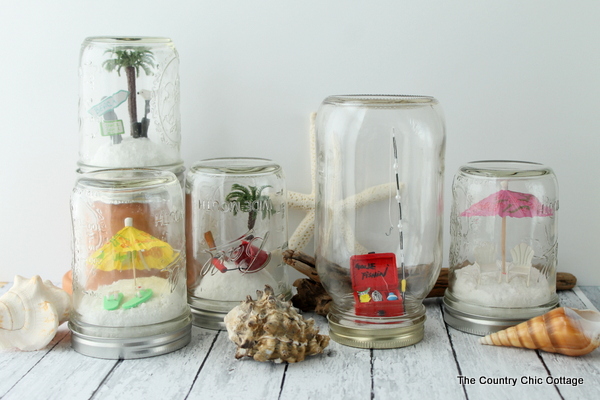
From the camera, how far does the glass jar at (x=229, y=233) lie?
57.8 inches

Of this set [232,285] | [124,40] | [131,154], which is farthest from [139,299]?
[124,40]

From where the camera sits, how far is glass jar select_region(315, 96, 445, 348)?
1.36m

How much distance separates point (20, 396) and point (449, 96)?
1.21 meters

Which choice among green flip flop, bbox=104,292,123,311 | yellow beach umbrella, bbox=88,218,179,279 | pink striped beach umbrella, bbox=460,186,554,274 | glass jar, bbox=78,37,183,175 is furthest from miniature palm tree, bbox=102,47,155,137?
pink striped beach umbrella, bbox=460,186,554,274

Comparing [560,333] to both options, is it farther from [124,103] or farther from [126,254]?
[124,103]

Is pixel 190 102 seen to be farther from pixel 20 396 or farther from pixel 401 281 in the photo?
pixel 20 396

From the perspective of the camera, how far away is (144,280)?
4.45 feet

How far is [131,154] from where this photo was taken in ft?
4.92

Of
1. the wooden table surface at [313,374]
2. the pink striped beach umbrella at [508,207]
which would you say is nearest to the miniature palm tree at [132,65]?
the wooden table surface at [313,374]

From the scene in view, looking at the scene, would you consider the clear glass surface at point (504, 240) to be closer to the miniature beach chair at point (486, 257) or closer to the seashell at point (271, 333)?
the miniature beach chair at point (486, 257)

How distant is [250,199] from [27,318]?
521 millimetres

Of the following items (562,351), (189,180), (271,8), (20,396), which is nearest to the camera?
(20,396)

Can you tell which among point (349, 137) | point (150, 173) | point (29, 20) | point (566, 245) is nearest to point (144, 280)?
point (150, 173)

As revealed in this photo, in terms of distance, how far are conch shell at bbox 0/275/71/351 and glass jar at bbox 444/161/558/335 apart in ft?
2.82
